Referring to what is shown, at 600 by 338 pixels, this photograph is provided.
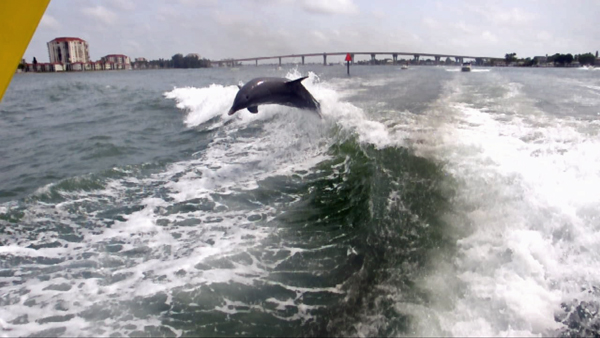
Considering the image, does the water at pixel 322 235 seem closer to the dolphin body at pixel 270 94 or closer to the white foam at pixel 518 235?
the white foam at pixel 518 235

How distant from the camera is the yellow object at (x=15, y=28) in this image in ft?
6.10

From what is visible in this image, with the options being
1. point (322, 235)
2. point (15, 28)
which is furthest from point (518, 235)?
point (15, 28)

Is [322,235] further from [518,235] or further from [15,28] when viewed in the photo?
[15,28]

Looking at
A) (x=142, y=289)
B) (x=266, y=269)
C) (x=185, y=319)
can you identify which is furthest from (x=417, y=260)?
(x=142, y=289)

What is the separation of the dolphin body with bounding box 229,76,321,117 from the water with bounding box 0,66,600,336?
105cm

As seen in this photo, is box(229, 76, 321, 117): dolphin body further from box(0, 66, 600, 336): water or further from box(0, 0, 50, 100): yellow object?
box(0, 0, 50, 100): yellow object

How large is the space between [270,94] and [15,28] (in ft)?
18.2

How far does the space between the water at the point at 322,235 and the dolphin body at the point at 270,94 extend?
1.05 m

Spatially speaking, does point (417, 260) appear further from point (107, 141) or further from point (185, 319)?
point (107, 141)

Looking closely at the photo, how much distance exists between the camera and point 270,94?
290 inches

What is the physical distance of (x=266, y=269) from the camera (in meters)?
3.73

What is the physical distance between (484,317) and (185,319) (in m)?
2.20

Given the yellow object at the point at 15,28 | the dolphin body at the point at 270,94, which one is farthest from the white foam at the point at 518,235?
the yellow object at the point at 15,28

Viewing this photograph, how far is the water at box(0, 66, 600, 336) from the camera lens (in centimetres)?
297
